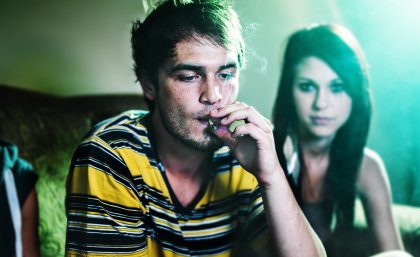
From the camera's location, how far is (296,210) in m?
0.69

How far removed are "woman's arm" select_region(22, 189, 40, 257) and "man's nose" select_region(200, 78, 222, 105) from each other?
449mm

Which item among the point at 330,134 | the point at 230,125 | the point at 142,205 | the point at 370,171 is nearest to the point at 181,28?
the point at 230,125

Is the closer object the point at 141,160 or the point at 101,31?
the point at 141,160

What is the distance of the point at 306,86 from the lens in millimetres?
919

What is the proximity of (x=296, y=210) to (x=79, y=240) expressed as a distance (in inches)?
15.5

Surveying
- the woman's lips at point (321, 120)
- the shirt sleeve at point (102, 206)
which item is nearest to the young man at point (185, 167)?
the shirt sleeve at point (102, 206)

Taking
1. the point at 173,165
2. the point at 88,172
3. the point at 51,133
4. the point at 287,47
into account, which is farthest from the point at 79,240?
the point at 287,47

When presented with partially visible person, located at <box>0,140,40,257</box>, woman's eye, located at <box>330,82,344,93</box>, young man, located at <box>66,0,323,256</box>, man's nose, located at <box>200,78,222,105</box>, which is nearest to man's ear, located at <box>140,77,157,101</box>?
young man, located at <box>66,0,323,256</box>

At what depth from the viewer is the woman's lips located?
92 centimetres

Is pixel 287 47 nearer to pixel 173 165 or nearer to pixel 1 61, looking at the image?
pixel 173 165

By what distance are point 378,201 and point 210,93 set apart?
22.8 inches

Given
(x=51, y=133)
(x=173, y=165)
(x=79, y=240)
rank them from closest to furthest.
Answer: (x=79, y=240) → (x=173, y=165) → (x=51, y=133)

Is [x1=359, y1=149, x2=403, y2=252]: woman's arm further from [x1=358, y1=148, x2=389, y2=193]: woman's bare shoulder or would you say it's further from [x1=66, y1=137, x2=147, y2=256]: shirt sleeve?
[x1=66, y1=137, x2=147, y2=256]: shirt sleeve

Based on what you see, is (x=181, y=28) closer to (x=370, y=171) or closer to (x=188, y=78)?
(x=188, y=78)
